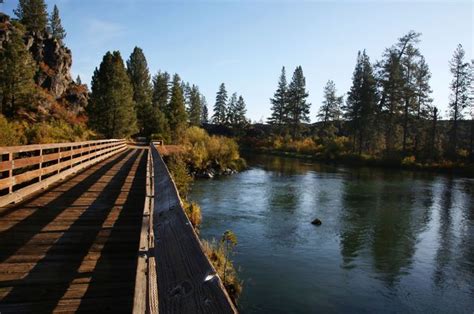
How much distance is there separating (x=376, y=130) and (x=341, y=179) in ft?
104

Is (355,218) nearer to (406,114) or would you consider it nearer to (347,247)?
(347,247)

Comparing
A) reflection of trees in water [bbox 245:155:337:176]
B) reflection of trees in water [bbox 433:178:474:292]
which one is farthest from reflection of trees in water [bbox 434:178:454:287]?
reflection of trees in water [bbox 245:155:337:176]

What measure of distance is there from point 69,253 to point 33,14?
87.6 m

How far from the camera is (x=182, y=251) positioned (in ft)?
7.57

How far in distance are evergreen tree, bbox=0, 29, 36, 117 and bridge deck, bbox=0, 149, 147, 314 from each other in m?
39.3

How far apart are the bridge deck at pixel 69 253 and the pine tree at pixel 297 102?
79.5m

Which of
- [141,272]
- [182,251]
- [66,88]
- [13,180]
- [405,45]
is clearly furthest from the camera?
[66,88]

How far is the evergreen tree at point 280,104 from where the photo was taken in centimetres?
8956

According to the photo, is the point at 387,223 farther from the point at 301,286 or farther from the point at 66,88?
the point at 66,88

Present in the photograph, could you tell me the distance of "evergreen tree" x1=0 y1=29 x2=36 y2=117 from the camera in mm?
40906

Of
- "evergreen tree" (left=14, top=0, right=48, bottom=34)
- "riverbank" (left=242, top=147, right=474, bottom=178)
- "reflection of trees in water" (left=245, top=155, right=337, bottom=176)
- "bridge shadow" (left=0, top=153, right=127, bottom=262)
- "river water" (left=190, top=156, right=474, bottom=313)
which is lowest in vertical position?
"river water" (left=190, top=156, right=474, bottom=313)

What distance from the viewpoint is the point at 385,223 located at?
53.0 feet

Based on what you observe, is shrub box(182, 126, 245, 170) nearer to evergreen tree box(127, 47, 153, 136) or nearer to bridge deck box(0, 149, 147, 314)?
bridge deck box(0, 149, 147, 314)

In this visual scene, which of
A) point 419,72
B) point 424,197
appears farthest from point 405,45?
point 424,197
